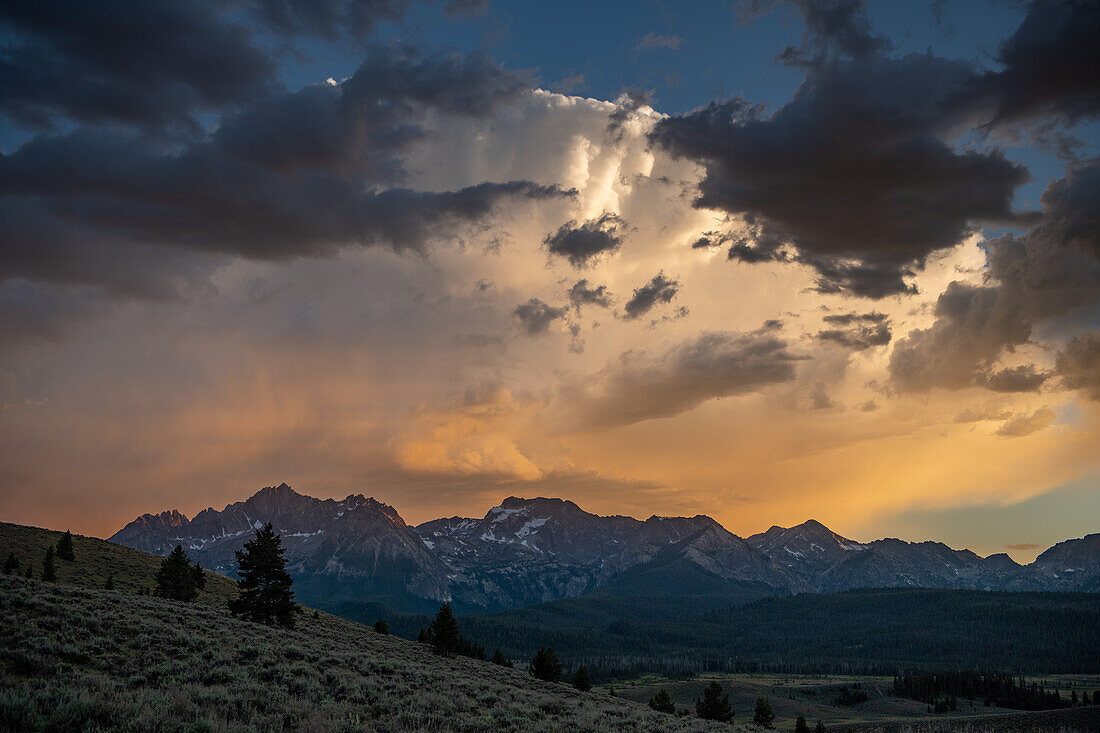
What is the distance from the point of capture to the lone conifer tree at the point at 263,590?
50.0 m

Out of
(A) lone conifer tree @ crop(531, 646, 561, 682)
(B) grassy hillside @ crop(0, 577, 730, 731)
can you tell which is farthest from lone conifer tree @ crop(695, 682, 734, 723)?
(B) grassy hillside @ crop(0, 577, 730, 731)

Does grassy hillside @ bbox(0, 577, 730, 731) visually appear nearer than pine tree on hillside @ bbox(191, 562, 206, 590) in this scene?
Yes

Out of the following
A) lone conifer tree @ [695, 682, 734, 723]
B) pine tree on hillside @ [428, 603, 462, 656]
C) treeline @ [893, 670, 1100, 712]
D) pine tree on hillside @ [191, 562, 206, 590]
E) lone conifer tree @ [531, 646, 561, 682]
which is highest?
pine tree on hillside @ [191, 562, 206, 590]

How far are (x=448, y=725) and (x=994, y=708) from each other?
196125 mm

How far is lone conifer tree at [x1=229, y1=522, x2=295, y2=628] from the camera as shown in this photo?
4997 cm

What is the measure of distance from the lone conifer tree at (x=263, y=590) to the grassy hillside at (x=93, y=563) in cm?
1697

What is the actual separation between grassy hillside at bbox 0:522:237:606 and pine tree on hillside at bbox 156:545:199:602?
70.0 inches

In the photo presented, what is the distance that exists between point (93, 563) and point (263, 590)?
37.2 meters

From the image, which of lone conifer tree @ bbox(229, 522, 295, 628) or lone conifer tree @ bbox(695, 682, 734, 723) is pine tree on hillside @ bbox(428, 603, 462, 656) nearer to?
lone conifer tree @ bbox(229, 522, 295, 628)

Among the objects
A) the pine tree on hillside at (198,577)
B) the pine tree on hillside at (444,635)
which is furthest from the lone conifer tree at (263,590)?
the pine tree on hillside at (198,577)

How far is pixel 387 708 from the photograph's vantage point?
20031 mm

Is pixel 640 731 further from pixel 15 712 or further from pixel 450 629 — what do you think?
pixel 450 629

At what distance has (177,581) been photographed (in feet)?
205

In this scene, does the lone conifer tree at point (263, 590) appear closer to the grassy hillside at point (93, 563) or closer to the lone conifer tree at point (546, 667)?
the grassy hillside at point (93, 563)
